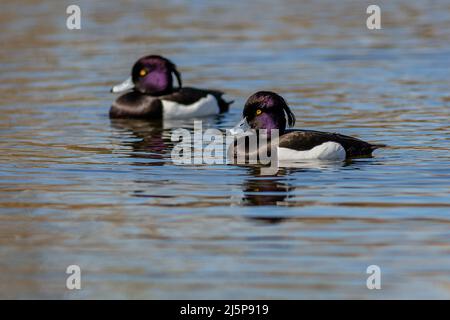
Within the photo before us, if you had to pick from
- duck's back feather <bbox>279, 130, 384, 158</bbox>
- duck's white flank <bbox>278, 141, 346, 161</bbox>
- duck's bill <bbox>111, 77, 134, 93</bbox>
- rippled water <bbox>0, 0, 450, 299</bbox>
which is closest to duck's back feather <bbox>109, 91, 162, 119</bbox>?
duck's bill <bbox>111, 77, 134, 93</bbox>

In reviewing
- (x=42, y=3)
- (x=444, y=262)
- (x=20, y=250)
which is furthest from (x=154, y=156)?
(x=42, y=3)

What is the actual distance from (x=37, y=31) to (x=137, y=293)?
55.6ft

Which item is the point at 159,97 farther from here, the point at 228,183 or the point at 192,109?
the point at 228,183

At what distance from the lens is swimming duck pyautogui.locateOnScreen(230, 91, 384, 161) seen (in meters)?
11.8

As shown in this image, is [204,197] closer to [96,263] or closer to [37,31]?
[96,263]

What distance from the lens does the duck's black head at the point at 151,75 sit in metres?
17.0

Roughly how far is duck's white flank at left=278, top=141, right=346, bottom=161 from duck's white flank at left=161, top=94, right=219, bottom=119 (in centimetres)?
489

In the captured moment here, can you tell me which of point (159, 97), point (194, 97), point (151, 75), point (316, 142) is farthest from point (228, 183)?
point (151, 75)

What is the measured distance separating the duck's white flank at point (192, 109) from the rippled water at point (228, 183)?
292 millimetres

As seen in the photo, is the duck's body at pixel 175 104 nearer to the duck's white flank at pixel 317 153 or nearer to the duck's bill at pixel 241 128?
the duck's bill at pixel 241 128

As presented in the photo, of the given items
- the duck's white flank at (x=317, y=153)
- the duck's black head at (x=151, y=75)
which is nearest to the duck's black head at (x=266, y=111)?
the duck's white flank at (x=317, y=153)

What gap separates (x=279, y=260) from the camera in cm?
798

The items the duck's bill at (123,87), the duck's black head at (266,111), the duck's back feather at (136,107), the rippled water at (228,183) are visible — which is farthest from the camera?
the duck's bill at (123,87)

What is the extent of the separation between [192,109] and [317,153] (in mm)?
5132
